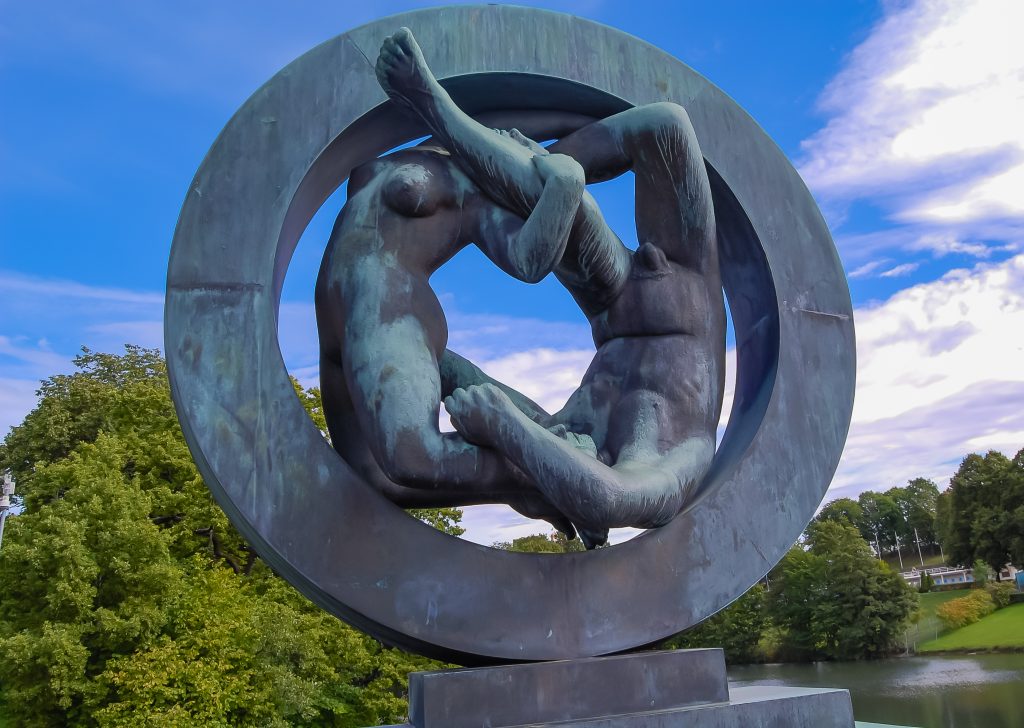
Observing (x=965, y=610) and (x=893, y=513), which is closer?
(x=965, y=610)

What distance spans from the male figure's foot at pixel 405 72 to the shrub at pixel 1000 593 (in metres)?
41.4

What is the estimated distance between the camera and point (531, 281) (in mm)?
3633

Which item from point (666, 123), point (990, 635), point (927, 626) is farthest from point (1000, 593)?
point (666, 123)

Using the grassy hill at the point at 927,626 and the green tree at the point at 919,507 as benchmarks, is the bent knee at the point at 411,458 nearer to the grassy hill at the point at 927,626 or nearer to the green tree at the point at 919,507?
the grassy hill at the point at 927,626

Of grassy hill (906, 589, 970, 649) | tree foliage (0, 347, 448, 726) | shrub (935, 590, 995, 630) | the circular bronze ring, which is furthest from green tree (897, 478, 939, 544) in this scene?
the circular bronze ring

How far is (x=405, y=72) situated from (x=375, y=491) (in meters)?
1.77

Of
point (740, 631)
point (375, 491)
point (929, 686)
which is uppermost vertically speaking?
point (375, 491)

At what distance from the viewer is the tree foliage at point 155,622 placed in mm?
13922

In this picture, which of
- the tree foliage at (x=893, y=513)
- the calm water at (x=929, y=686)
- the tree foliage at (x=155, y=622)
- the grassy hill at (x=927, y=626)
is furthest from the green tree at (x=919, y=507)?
the tree foliage at (x=155, y=622)

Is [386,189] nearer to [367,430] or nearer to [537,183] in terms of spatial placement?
[537,183]

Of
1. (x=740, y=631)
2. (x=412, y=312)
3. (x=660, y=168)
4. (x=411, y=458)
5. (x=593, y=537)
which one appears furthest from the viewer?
(x=740, y=631)

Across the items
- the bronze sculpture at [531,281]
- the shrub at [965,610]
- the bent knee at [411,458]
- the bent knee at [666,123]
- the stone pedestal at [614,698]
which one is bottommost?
the shrub at [965,610]

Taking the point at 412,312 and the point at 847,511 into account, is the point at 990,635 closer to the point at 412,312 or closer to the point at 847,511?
the point at 847,511

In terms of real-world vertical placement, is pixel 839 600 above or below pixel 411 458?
below
